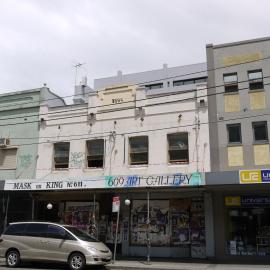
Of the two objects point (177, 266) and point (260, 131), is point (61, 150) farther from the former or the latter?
point (260, 131)

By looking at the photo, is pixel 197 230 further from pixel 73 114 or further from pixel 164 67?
pixel 164 67

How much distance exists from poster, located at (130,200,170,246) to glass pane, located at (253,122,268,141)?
536 centimetres

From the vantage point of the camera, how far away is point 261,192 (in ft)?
64.7

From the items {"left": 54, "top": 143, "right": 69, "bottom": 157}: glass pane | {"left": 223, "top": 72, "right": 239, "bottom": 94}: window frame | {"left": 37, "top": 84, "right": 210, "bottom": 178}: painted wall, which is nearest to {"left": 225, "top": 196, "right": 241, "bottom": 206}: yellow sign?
{"left": 37, "top": 84, "right": 210, "bottom": 178}: painted wall

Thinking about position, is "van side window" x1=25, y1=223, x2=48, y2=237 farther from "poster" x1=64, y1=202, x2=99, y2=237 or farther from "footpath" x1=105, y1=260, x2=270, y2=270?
"poster" x1=64, y1=202, x2=99, y2=237

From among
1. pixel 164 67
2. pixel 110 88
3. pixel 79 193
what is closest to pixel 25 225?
pixel 79 193

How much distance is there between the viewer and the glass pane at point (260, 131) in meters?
20.0

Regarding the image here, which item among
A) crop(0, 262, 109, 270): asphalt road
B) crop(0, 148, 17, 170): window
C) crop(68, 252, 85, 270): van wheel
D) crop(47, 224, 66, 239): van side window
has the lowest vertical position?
crop(0, 262, 109, 270): asphalt road

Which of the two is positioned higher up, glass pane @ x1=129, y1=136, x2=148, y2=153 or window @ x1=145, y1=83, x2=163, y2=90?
window @ x1=145, y1=83, x2=163, y2=90

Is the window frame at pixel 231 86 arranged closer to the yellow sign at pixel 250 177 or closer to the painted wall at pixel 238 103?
the painted wall at pixel 238 103

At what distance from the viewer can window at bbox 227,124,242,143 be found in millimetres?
20406

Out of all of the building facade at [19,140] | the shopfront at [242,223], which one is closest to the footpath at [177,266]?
the shopfront at [242,223]

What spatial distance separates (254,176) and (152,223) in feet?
20.6

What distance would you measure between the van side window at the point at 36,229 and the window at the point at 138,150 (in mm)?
6348
